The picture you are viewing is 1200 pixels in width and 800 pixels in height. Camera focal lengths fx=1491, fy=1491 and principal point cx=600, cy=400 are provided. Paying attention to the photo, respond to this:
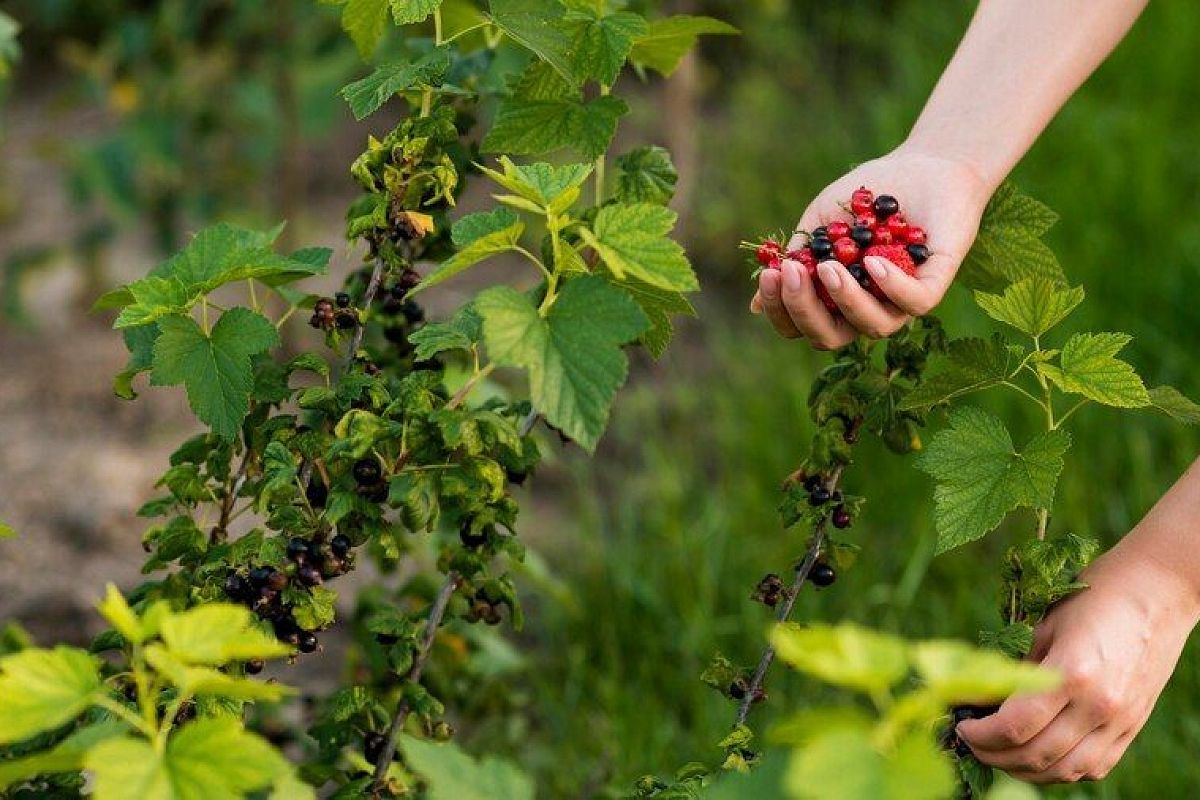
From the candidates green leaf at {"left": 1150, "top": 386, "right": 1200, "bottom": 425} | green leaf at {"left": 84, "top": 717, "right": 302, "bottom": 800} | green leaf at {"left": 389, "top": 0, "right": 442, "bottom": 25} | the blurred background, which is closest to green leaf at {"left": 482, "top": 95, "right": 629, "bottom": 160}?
green leaf at {"left": 389, "top": 0, "right": 442, "bottom": 25}

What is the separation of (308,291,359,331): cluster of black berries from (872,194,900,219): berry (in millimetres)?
505

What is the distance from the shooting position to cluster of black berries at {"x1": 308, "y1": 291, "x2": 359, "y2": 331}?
53.6 inches

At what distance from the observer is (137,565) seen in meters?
2.74

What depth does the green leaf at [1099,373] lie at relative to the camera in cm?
128

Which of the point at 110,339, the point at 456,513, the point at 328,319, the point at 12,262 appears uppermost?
the point at 328,319

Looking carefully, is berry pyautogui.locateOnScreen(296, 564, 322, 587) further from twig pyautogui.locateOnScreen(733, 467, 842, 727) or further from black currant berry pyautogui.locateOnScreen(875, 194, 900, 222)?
black currant berry pyautogui.locateOnScreen(875, 194, 900, 222)

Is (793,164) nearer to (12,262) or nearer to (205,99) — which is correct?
(205,99)

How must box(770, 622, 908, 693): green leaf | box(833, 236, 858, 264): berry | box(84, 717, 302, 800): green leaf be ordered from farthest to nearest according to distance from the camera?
box(833, 236, 858, 264): berry → box(84, 717, 302, 800): green leaf → box(770, 622, 908, 693): green leaf

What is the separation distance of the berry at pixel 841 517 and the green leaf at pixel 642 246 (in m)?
0.34

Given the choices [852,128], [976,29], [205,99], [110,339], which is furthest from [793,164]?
[976,29]

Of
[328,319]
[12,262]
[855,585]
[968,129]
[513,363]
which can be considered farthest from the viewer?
[12,262]

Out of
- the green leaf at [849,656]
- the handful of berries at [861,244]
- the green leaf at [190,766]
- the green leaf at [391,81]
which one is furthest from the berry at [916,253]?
the green leaf at [190,766]

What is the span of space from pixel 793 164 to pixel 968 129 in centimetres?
228

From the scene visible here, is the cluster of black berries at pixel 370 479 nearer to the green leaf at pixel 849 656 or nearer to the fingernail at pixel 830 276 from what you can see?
the fingernail at pixel 830 276
